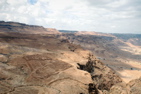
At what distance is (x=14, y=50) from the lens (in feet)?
126

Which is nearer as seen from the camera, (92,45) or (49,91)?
(49,91)

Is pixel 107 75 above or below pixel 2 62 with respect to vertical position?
below

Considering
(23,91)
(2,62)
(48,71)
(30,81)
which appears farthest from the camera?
(2,62)

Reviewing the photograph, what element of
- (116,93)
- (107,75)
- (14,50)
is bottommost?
(107,75)

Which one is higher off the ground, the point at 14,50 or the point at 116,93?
the point at 14,50

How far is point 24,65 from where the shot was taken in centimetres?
2903

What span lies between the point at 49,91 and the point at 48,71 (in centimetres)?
734

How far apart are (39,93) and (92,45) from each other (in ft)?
481

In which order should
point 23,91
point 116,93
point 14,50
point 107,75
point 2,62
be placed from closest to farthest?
1. point 23,91
2. point 116,93
3. point 2,62
4. point 14,50
5. point 107,75

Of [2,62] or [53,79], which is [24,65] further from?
[53,79]

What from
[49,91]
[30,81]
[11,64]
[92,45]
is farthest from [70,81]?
[92,45]

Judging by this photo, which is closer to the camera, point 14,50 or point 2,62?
point 2,62

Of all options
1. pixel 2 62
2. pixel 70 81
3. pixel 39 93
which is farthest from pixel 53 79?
pixel 2 62

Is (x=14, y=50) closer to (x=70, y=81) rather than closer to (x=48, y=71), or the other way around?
(x=48, y=71)
